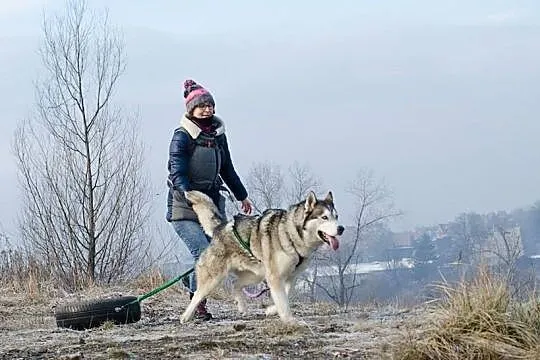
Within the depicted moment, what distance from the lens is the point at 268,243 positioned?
283 inches

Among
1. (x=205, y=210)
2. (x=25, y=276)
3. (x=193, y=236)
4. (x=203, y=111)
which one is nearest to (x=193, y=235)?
(x=193, y=236)

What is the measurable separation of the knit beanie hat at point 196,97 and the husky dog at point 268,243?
796 mm

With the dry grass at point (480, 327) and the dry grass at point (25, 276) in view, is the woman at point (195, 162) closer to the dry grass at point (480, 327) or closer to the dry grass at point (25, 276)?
the dry grass at point (480, 327)

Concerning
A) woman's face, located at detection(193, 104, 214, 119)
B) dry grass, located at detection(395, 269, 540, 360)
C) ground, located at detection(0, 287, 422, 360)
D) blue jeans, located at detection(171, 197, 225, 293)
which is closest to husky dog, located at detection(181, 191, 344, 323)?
blue jeans, located at detection(171, 197, 225, 293)

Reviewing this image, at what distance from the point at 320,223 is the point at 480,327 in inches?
103

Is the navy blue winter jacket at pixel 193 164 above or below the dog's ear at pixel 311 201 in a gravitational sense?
above

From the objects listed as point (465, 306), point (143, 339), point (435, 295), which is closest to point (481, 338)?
point (465, 306)

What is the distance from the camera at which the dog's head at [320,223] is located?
278 inches

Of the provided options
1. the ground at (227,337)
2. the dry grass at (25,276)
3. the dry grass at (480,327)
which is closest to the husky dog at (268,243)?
the ground at (227,337)

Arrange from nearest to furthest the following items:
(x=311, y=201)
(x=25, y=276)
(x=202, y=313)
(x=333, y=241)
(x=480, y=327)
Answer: (x=480, y=327)
(x=333, y=241)
(x=311, y=201)
(x=202, y=313)
(x=25, y=276)

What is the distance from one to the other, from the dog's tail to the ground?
89cm

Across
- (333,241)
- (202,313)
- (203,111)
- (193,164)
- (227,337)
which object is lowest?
(227,337)

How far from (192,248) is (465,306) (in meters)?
3.43

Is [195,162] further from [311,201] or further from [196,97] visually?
[311,201]
